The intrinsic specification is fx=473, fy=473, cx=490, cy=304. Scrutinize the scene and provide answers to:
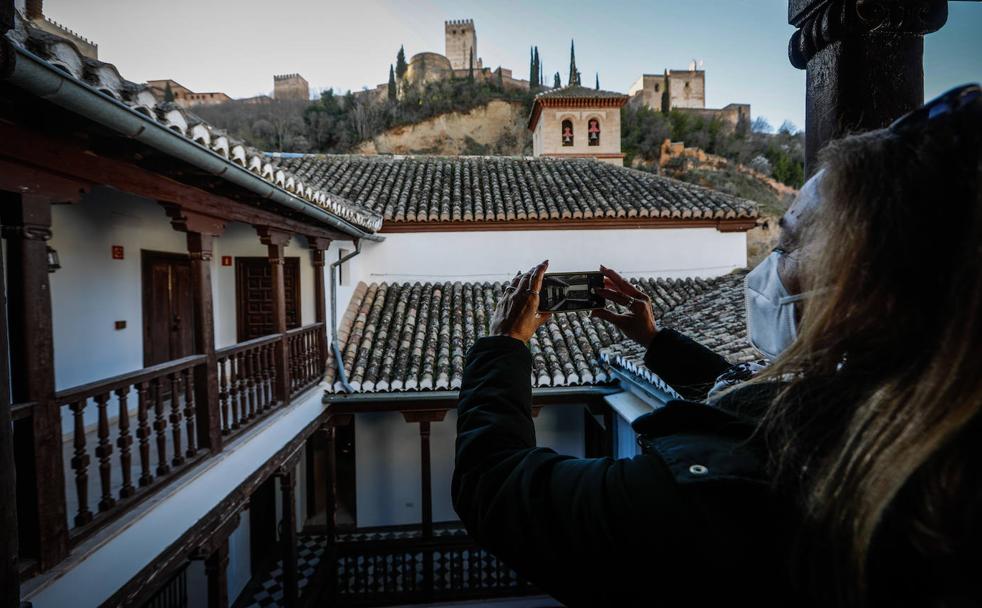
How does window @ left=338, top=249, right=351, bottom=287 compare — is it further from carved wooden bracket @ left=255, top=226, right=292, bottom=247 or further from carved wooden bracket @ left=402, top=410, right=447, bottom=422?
carved wooden bracket @ left=402, top=410, right=447, bottom=422

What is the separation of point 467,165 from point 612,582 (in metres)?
10.8

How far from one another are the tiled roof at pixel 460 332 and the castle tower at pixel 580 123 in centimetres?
1164

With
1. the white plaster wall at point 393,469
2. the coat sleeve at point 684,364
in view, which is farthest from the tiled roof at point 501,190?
the coat sleeve at point 684,364

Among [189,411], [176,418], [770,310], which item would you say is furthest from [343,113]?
[770,310]

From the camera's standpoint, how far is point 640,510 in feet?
2.25

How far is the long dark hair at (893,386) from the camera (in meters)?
0.54

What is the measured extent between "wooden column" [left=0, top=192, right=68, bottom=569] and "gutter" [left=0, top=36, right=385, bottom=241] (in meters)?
0.57

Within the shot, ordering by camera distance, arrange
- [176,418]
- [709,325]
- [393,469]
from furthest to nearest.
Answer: [393,469], [709,325], [176,418]

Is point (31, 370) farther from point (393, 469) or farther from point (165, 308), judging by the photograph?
point (393, 469)

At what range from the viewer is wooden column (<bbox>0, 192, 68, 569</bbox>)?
2205mm

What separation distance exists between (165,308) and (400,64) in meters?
41.9

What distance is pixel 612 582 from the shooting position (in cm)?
72

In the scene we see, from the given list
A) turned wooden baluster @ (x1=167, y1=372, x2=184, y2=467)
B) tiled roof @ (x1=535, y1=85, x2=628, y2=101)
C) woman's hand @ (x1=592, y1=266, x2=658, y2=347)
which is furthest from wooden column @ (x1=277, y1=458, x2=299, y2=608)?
tiled roof @ (x1=535, y1=85, x2=628, y2=101)

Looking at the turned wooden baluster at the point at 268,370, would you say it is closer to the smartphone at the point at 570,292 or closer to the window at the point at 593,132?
the smartphone at the point at 570,292
